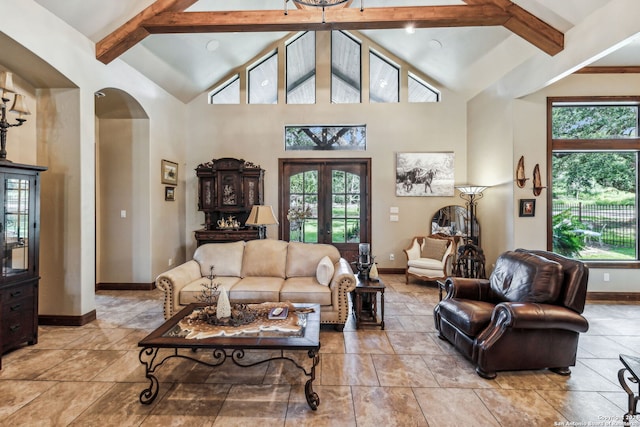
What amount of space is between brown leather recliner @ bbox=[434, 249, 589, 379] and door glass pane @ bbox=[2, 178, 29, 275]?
4.09m

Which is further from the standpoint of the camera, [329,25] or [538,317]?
[329,25]

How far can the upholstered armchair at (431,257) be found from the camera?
517 centimetres

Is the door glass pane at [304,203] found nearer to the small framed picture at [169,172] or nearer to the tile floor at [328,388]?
the small framed picture at [169,172]

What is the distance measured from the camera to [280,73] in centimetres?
620

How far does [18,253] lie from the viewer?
2.88 meters

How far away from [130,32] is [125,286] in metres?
3.76

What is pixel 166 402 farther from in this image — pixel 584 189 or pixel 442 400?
pixel 584 189

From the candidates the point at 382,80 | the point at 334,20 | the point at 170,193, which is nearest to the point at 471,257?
the point at 382,80

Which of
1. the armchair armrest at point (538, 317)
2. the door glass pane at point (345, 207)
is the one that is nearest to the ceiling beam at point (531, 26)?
the armchair armrest at point (538, 317)

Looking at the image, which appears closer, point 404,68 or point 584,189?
point 584,189

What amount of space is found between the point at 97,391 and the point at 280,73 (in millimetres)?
5794

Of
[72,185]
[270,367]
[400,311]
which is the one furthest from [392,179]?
[72,185]

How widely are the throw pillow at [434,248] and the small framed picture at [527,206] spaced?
4.16 ft

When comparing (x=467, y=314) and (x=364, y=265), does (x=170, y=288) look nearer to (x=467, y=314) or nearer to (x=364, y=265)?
(x=364, y=265)
